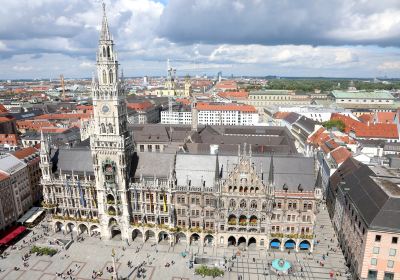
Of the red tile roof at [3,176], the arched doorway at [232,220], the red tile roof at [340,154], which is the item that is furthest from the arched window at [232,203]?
the red tile roof at [3,176]

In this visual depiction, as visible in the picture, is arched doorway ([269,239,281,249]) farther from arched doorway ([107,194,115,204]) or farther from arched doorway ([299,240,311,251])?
arched doorway ([107,194,115,204])

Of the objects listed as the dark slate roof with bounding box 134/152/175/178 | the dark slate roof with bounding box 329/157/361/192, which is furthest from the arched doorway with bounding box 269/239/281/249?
the dark slate roof with bounding box 134/152/175/178

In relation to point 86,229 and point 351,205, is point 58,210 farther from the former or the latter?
point 351,205

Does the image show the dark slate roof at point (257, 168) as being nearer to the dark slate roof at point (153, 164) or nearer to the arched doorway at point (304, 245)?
the dark slate roof at point (153, 164)

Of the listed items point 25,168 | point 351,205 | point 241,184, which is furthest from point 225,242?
point 25,168

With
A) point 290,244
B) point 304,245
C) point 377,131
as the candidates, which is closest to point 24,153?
point 290,244

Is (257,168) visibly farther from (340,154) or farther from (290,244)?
(340,154)
